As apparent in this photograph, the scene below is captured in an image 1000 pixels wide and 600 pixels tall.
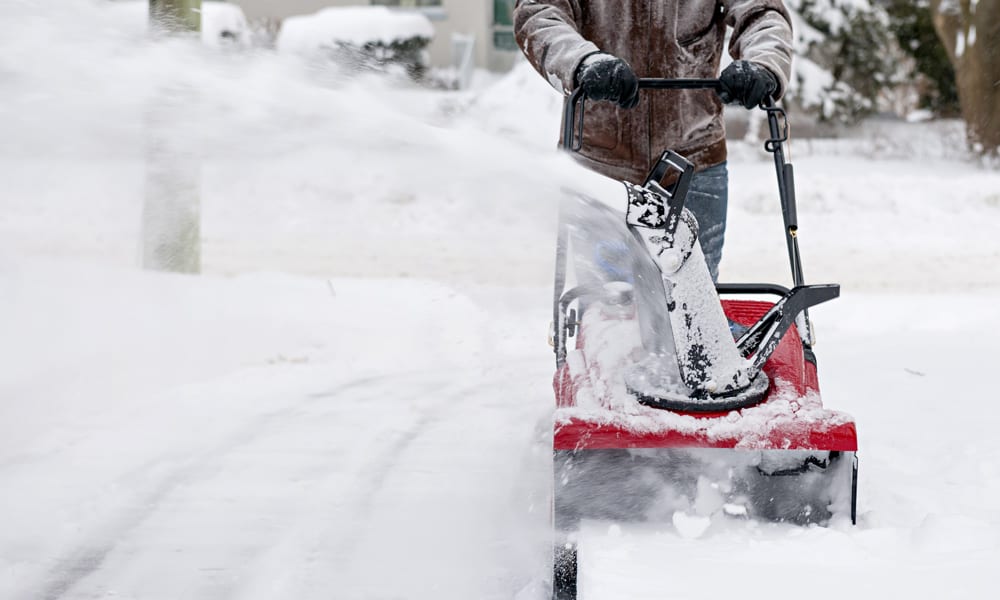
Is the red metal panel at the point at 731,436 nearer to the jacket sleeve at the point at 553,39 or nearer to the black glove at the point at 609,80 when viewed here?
the black glove at the point at 609,80

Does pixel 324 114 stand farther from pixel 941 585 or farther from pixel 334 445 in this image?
pixel 941 585

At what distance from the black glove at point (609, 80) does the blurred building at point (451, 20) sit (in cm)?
1725

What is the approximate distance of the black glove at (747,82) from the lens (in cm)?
265

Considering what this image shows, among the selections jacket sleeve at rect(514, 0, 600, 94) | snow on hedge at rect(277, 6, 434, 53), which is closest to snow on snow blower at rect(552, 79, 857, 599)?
jacket sleeve at rect(514, 0, 600, 94)

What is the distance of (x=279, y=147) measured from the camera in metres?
3.31

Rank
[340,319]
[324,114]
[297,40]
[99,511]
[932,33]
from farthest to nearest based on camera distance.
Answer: [297,40] → [932,33] → [340,319] → [324,114] → [99,511]

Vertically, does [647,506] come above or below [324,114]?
below

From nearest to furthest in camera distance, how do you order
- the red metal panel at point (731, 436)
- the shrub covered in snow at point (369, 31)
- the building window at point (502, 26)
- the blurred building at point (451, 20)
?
the red metal panel at point (731, 436) < the shrub covered in snow at point (369, 31) < the blurred building at point (451, 20) < the building window at point (502, 26)

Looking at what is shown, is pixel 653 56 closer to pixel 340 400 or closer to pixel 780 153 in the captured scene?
pixel 780 153

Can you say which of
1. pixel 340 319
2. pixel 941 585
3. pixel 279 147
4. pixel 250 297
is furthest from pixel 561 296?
pixel 250 297

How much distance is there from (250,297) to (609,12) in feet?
12.7

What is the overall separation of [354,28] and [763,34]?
15213 mm

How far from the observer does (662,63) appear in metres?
3.19

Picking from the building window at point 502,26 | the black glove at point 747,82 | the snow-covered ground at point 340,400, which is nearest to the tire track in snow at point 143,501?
the snow-covered ground at point 340,400
